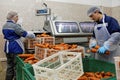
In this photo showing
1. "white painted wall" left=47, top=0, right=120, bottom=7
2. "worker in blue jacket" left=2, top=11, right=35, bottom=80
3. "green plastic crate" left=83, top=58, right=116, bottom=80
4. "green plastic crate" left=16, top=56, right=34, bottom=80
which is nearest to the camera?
"green plastic crate" left=16, top=56, right=34, bottom=80

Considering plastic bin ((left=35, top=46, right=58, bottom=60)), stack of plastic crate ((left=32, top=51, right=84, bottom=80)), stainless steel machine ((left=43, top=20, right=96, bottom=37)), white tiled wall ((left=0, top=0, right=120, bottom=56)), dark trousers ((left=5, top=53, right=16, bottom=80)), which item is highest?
white tiled wall ((left=0, top=0, right=120, bottom=56))

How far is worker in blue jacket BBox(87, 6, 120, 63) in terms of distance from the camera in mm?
2225

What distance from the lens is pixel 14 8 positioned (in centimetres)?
363

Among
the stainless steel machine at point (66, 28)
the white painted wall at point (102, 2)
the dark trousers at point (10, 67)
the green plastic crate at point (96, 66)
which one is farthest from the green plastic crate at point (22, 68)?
the white painted wall at point (102, 2)

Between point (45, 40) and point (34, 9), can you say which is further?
point (34, 9)

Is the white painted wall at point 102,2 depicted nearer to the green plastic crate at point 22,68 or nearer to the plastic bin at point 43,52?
the plastic bin at point 43,52

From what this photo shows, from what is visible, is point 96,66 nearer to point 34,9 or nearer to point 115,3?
point 34,9

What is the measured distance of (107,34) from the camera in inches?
92.1

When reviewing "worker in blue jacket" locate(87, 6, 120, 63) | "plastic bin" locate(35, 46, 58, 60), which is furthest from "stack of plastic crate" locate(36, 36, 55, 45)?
"worker in blue jacket" locate(87, 6, 120, 63)

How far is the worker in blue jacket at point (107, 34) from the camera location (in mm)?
2225

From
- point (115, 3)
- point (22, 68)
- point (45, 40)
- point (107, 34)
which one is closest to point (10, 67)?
point (45, 40)

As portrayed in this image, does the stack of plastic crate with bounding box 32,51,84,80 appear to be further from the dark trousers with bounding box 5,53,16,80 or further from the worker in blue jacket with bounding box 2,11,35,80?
the dark trousers with bounding box 5,53,16,80

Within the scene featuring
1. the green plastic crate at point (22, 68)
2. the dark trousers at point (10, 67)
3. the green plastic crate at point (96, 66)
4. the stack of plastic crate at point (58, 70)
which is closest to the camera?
the stack of plastic crate at point (58, 70)

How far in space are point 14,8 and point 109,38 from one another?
6.75 ft
